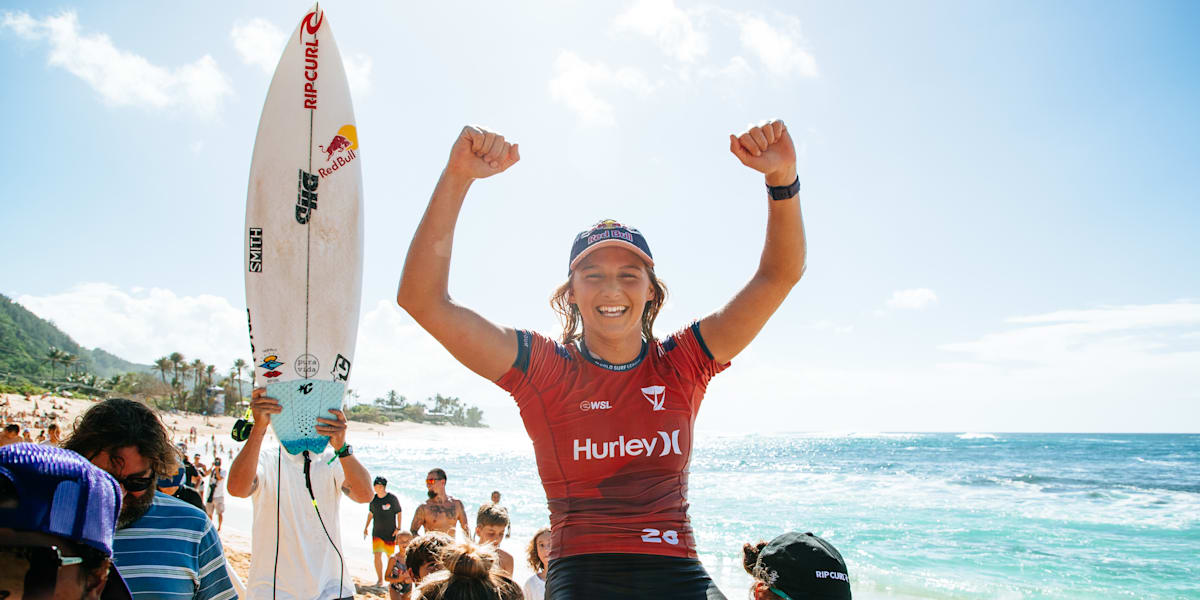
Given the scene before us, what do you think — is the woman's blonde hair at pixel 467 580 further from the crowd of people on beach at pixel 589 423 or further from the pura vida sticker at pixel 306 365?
the pura vida sticker at pixel 306 365

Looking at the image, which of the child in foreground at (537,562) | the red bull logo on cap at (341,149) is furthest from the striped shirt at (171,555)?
the child in foreground at (537,562)

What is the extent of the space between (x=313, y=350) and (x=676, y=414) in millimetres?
2623

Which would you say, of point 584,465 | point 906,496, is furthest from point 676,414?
point 906,496

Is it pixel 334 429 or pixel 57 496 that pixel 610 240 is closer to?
pixel 57 496

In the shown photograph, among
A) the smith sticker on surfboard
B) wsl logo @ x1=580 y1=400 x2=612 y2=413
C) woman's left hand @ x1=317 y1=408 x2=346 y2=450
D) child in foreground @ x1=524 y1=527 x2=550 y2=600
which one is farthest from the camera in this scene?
child in foreground @ x1=524 y1=527 x2=550 y2=600

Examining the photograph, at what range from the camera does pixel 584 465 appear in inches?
71.6

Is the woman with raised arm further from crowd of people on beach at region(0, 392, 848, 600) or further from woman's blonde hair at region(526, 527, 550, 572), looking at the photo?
woman's blonde hair at region(526, 527, 550, 572)

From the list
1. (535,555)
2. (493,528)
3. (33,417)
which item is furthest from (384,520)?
(33,417)

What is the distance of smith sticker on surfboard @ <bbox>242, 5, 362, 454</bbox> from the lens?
3.65 meters

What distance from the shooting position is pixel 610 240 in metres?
2.06

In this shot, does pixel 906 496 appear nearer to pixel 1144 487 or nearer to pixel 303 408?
pixel 1144 487

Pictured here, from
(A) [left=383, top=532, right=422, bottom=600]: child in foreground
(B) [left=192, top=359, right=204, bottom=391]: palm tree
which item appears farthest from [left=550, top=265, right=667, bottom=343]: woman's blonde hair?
(B) [left=192, top=359, right=204, bottom=391]: palm tree

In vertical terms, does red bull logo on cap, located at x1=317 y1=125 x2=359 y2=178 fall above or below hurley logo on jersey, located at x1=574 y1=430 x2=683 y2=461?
above

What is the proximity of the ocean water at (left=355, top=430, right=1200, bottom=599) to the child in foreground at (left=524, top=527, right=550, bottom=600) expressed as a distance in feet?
26.3
